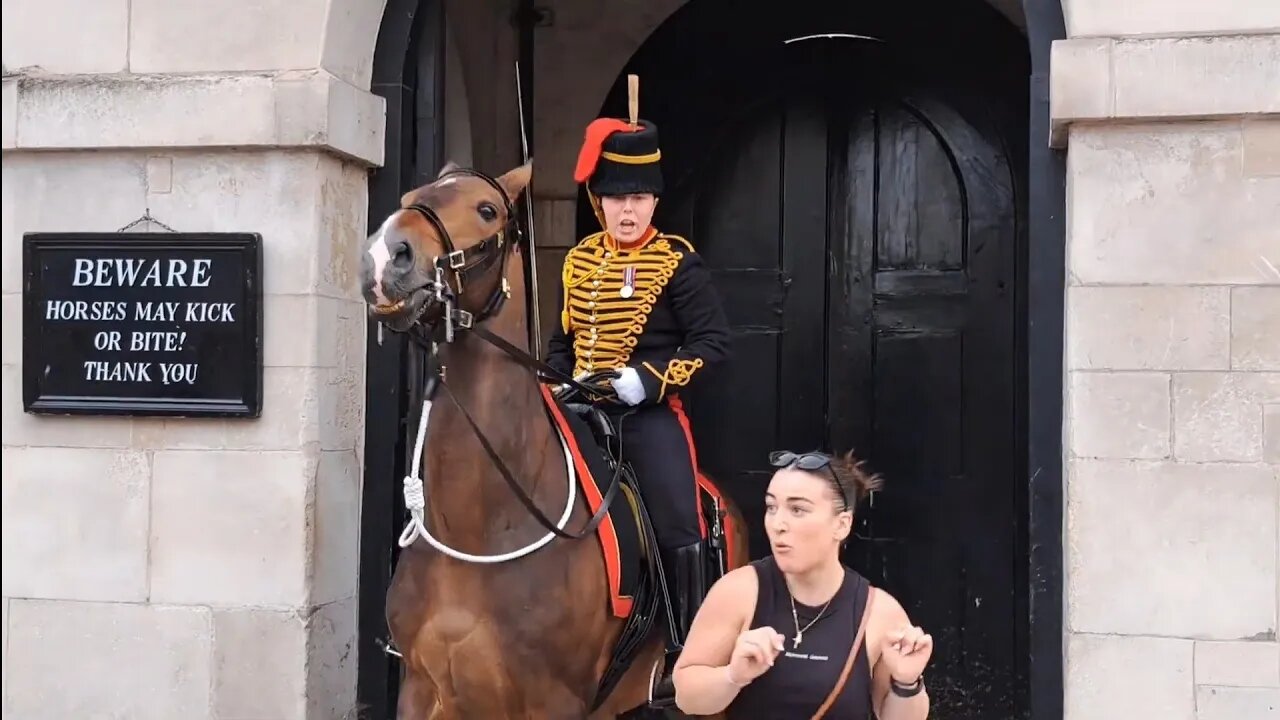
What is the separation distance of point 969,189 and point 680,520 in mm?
2971

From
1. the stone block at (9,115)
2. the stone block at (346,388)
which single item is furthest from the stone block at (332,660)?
the stone block at (9,115)

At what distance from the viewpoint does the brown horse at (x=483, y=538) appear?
143 inches

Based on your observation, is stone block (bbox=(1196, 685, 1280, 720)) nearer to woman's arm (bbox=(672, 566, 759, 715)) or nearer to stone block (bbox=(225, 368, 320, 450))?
woman's arm (bbox=(672, 566, 759, 715))

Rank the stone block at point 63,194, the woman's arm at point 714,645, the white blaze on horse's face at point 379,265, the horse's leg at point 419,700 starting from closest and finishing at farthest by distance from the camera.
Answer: the woman's arm at point 714,645
the white blaze on horse's face at point 379,265
the horse's leg at point 419,700
the stone block at point 63,194

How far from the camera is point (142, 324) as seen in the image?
489cm

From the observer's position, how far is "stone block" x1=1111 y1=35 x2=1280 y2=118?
4102mm

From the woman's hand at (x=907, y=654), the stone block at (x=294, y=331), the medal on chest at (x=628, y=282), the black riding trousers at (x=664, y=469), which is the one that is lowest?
the woman's hand at (x=907, y=654)

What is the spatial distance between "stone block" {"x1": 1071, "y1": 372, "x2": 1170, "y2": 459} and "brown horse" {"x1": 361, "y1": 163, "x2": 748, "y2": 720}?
1564mm

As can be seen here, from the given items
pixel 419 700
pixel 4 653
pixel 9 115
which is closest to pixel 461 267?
pixel 419 700

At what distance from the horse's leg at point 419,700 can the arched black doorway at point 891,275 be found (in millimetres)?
3057

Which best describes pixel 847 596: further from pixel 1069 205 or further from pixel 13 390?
pixel 13 390

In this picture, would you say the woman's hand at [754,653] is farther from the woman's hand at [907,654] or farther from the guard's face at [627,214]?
the guard's face at [627,214]

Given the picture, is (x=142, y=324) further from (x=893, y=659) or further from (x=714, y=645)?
(x=893, y=659)

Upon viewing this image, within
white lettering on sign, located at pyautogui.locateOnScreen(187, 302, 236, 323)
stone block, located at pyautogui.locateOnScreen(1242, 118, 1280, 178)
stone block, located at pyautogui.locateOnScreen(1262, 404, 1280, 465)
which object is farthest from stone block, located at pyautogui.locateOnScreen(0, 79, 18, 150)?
stone block, located at pyautogui.locateOnScreen(1262, 404, 1280, 465)
